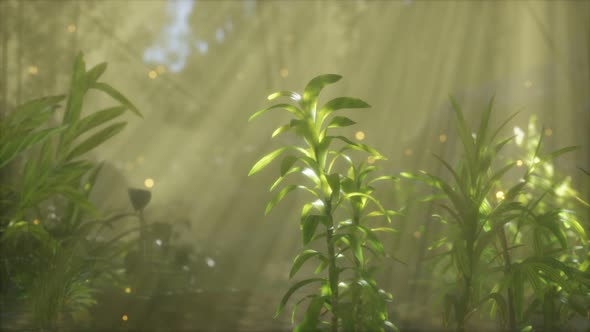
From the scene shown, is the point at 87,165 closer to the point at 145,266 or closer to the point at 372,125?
the point at 145,266

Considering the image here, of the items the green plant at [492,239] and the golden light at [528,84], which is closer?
the green plant at [492,239]

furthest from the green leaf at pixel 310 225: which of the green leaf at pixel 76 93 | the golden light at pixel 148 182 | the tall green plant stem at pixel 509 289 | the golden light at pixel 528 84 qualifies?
the golden light at pixel 148 182

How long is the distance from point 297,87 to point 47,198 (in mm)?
10225

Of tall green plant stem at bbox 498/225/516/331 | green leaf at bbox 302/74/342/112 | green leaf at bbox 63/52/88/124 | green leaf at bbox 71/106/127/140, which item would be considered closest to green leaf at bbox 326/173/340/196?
green leaf at bbox 302/74/342/112

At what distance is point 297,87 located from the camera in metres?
11.4

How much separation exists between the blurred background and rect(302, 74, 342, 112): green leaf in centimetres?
41

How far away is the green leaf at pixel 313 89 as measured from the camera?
2.87ft

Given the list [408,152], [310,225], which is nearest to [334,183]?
[310,225]

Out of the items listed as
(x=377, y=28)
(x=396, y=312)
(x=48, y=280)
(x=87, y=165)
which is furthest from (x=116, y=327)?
(x=377, y=28)

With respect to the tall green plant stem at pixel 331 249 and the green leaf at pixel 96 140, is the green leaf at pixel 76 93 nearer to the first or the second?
the green leaf at pixel 96 140

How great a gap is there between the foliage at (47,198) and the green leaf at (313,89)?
0.68 meters

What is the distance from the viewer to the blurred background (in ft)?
8.47

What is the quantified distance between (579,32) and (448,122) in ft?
5.61

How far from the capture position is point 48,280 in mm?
1254
